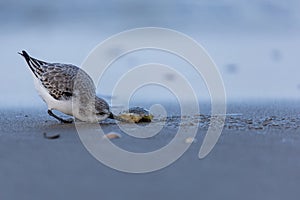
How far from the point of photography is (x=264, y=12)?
670cm

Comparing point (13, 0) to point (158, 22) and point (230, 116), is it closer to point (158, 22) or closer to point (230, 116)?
point (158, 22)

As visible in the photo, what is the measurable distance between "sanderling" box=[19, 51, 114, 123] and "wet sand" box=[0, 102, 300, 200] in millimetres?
201

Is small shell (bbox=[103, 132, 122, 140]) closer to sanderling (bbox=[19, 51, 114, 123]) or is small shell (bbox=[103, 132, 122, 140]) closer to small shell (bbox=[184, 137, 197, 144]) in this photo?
→ small shell (bbox=[184, 137, 197, 144])

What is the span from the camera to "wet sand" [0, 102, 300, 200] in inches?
90.3

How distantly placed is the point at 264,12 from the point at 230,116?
9.96 ft

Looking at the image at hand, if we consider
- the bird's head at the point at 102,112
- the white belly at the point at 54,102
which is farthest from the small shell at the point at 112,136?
the white belly at the point at 54,102

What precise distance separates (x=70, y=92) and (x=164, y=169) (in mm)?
1493

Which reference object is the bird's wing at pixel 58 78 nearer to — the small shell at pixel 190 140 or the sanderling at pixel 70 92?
the sanderling at pixel 70 92

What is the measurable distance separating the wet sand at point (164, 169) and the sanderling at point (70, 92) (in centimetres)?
20

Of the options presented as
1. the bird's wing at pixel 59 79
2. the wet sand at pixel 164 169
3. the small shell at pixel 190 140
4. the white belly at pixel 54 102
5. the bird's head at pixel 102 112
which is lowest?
the wet sand at pixel 164 169

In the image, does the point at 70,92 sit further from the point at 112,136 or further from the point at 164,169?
the point at 164,169

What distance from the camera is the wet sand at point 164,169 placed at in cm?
229

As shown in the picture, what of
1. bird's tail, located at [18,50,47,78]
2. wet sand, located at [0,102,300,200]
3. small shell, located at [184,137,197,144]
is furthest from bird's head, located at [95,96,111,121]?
small shell, located at [184,137,197,144]

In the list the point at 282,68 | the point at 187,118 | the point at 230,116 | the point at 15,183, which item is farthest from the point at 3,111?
the point at 282,68
